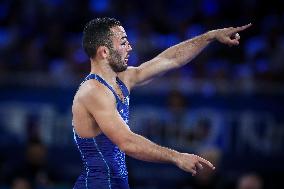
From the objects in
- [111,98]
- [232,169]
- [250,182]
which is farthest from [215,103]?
[111,98]

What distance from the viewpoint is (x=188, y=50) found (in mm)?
6207

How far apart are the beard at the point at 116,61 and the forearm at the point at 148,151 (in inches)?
27.1

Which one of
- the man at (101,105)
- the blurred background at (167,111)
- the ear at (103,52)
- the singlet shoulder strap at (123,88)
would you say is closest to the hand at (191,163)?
the man at (101,105)

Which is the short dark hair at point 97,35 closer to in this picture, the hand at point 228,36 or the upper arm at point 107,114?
the upper arm at point 107,114

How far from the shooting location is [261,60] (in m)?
10.6

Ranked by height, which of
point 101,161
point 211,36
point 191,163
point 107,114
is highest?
point 211,36

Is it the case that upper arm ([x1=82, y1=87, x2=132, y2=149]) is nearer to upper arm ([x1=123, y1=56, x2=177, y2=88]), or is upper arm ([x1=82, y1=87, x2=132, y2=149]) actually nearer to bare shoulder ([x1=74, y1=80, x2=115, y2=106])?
bare shoulder ([x1=74, y1=80, x2=115, y2=106])

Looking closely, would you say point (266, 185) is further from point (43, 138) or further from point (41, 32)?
point (41, 32)

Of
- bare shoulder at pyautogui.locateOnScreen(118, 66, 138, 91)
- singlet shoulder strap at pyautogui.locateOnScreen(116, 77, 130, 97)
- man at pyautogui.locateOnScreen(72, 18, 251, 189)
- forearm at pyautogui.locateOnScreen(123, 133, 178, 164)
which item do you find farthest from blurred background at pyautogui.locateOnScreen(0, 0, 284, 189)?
forearm at pyautogui.locateOnScreen(123, 133, 178, 164)

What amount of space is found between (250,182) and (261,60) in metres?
3.16

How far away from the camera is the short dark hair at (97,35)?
5.32 m

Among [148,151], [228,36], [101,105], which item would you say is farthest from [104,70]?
[228,36]

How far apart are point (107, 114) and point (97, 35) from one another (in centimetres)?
66

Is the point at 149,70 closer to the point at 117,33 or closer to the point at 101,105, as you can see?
the point at 117,33
